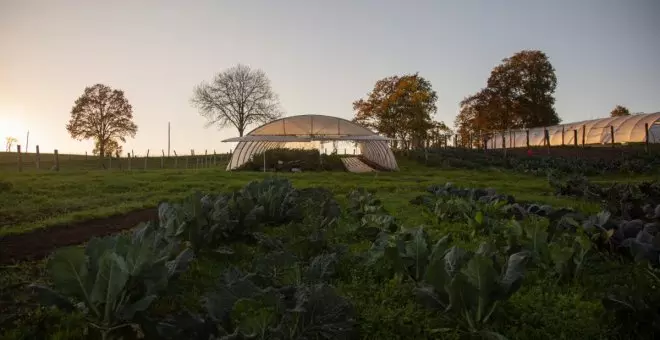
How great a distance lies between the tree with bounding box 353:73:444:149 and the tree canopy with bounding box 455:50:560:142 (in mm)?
8891

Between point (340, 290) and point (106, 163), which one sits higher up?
point (106, 163)

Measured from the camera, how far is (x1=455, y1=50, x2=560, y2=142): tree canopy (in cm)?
5106

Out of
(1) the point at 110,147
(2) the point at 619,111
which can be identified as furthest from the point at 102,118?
(2) the point at 619,111

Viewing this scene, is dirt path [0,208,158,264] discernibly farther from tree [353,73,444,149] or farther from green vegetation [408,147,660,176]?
tree [353,73,444,149]

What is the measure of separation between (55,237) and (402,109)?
1466 inches

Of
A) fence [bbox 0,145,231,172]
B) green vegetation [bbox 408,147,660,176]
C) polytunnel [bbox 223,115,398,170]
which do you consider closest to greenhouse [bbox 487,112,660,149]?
green vegetation [bbox 408,147,660,176]

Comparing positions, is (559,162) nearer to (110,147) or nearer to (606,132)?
(606,132)

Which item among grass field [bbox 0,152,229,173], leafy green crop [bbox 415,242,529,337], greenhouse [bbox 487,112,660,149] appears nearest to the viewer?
leafy green crop [bbox 415,242,529,337]

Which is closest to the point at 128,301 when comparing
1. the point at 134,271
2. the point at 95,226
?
the point at 134,271

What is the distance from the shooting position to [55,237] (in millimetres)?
6629

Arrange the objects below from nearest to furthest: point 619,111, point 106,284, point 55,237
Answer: point 106,284, point 55,237, point 619,111

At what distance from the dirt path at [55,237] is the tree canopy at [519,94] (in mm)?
48665

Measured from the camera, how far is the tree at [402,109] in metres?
40.9

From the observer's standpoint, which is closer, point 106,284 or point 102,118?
point 106,284
